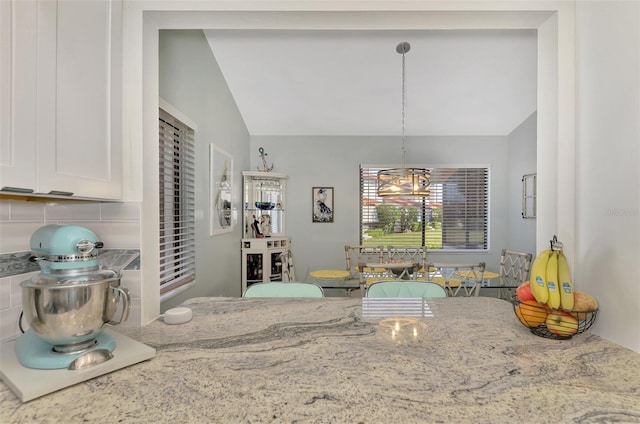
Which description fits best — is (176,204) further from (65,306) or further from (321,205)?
(321,205)

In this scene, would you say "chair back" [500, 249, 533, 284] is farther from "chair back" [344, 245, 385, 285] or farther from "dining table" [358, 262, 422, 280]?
"chair back" [344, 245, 385, 285]

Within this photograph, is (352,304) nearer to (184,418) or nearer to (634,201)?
(184,418)

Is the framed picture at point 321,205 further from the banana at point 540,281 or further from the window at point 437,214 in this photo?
the banana at point 540,281

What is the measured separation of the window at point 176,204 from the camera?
6.95 feet

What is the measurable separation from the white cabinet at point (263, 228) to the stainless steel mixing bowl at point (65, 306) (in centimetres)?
297

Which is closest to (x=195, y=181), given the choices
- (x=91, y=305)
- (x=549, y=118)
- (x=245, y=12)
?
(x=245, y=12)

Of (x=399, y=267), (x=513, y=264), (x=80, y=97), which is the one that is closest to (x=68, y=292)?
(x=80, y=97)

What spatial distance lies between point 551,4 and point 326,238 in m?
3.63

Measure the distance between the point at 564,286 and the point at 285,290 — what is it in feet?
3.90

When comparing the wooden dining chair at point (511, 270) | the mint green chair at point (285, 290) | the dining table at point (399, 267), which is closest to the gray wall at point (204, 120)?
the mint green chair at point (285, 290)

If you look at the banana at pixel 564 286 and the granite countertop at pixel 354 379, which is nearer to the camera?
the granite countertop at pixel 354 379

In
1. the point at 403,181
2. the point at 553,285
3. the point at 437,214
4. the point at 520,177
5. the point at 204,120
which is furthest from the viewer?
the point at 437,214

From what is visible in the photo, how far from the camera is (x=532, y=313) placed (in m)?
1.04

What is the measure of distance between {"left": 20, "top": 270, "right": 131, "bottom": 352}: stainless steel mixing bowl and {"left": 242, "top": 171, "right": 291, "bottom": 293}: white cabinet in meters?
2.97
